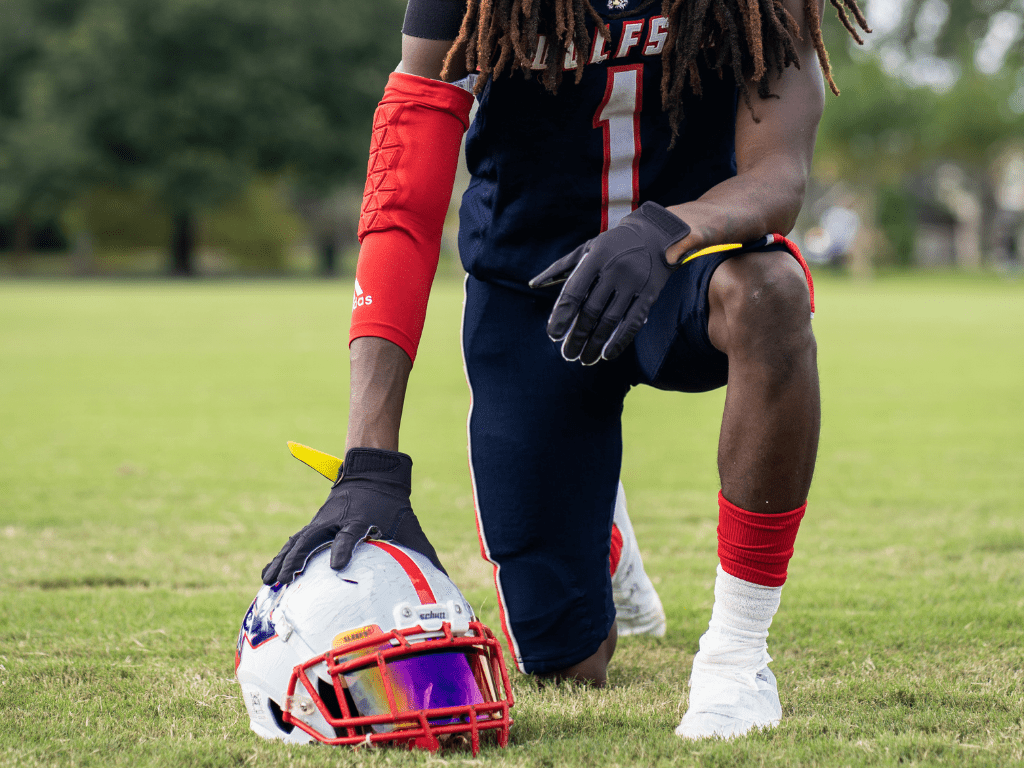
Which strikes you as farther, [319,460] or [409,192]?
[409,192]

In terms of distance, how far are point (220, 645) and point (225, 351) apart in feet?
32.8

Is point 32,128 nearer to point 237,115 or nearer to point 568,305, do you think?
point 237,115

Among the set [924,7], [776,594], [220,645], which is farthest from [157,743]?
[924,7]

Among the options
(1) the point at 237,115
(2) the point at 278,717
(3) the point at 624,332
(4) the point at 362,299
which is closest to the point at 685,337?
(3) the point at 624,332

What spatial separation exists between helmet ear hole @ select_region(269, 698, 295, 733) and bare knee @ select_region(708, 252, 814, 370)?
1.06 m

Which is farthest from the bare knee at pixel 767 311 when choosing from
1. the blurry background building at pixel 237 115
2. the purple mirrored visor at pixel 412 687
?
the blurry background building at pixel 237 115

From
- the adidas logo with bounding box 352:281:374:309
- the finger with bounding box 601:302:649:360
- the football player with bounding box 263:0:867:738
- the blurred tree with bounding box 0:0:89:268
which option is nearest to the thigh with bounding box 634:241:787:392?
the football player with bounding box 263:0:867:738

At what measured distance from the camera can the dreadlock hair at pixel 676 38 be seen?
234 cm

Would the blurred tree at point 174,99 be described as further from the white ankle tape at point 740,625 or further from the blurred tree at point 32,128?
the white ankle tape at point 740,625

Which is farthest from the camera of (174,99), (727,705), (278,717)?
(174,99)

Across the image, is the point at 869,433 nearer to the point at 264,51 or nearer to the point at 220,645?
the point at 220,645

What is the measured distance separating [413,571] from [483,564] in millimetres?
1915

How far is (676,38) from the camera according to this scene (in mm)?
2441

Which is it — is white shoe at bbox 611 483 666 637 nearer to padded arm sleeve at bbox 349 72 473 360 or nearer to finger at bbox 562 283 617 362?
padded arm sleeve at bbox 349 72 473 360
